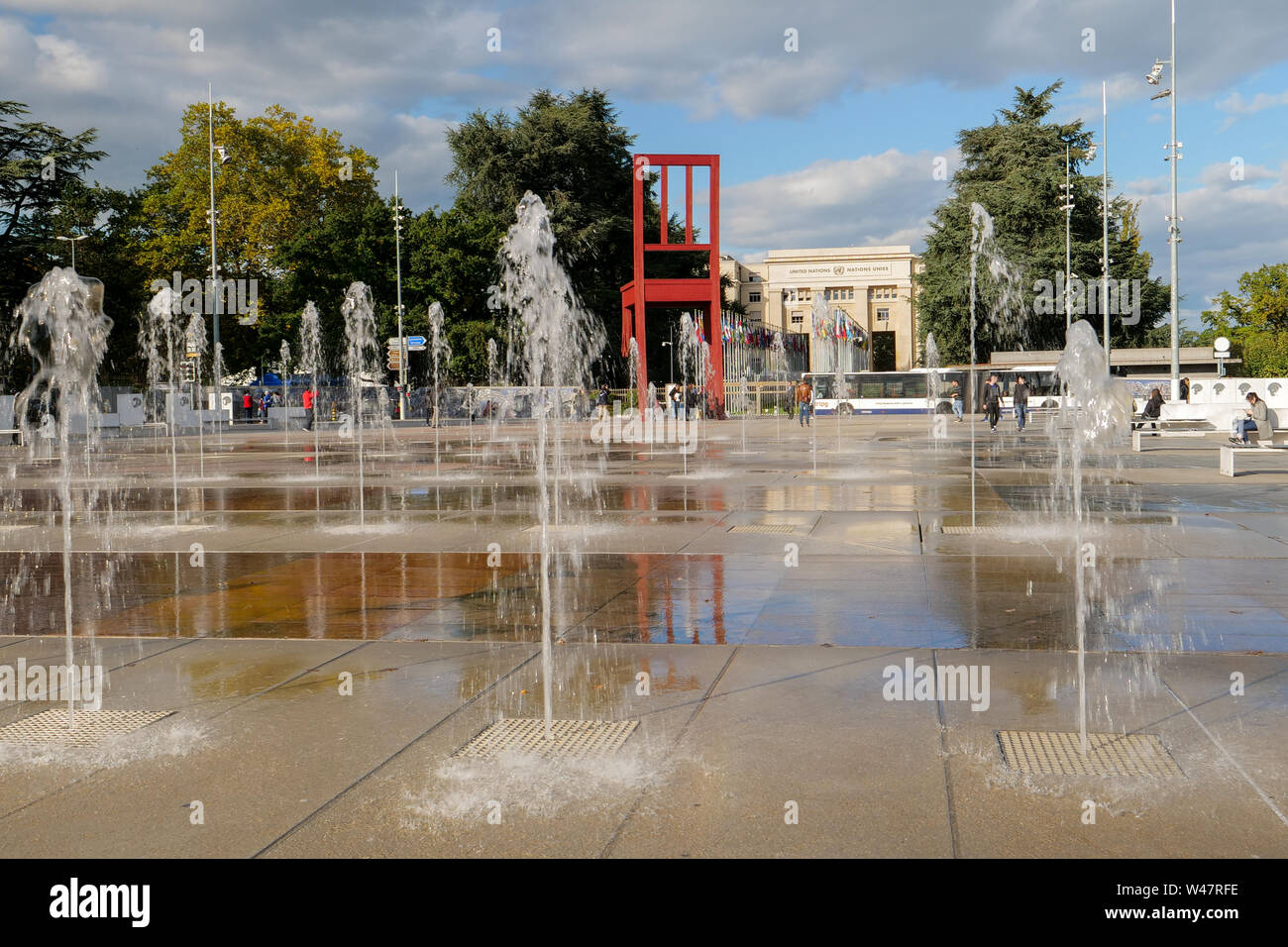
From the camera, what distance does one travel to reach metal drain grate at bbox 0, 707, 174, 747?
4965 millimetres

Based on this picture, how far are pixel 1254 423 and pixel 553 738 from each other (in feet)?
79.3

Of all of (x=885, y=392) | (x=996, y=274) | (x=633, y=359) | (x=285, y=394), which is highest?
(x=996, y=274)

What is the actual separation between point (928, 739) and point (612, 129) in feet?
195

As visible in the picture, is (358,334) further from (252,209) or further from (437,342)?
(252,209)

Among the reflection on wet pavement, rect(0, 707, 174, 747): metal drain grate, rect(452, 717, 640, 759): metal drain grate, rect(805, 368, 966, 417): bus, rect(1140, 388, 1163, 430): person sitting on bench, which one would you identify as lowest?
rect(452, 717, 640, 759): metal drain grate

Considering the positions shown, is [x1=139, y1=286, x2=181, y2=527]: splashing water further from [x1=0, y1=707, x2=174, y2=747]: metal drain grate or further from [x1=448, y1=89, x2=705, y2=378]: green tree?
[x1=0, y1=707, x2=174, y2=747]: metal drain grate

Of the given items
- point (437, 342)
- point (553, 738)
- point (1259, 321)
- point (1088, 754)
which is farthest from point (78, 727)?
point (1259, 321)

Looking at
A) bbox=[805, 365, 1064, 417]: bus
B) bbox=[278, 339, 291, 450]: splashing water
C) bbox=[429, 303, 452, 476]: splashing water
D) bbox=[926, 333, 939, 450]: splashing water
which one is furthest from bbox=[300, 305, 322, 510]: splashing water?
bbox=[926, 333, 939, 450]: splashing water

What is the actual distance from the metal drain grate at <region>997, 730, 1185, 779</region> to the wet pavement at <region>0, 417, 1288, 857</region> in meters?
0.09

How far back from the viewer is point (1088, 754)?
14.9 feet

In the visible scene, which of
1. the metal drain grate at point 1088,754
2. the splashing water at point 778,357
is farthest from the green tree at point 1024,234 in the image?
Answer: the metal drain grate at point 1088,754

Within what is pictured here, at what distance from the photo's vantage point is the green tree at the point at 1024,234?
195 ft

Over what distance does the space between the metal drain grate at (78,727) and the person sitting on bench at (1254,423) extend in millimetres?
23722
